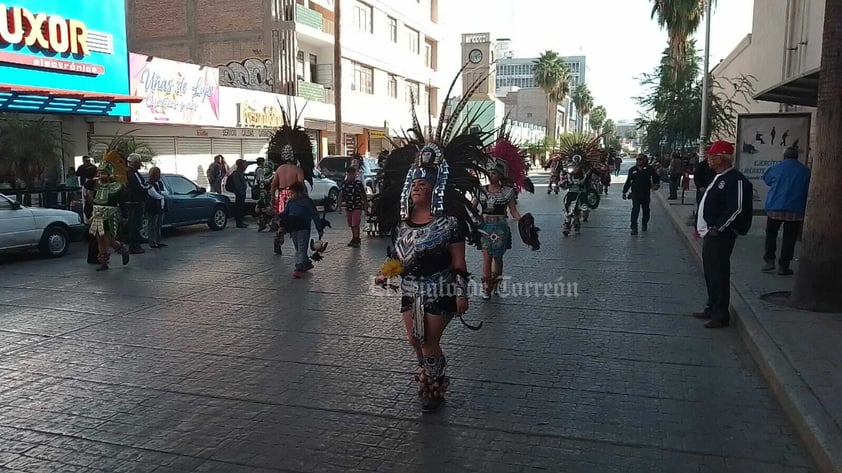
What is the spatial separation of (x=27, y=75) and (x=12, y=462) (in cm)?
1618

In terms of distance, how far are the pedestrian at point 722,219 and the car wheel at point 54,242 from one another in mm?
10769

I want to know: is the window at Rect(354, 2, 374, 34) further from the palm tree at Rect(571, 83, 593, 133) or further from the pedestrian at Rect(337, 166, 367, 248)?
the palm tree at Rect(571, 83, 593, 133)

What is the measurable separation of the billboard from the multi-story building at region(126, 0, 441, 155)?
17.3 meters

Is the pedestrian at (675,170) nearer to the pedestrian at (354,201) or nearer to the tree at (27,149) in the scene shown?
the pedestrian at (354,201)

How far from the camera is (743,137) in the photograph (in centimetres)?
1275

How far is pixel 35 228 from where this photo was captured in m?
12.1

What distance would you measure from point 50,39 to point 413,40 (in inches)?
1196

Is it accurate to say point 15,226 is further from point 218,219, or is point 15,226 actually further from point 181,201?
point 218,219

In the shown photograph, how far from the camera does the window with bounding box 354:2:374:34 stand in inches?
1443

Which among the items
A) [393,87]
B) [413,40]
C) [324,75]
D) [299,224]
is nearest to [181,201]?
[299,224]

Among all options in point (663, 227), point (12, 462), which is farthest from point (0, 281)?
point (663, 227)

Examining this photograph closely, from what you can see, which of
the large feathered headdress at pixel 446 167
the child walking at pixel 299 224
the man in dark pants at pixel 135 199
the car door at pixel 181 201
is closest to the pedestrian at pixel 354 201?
the child walking at pixel 299 224

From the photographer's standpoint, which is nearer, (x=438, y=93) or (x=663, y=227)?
(x=663, y=227)

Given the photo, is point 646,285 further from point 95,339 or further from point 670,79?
point 670,79
